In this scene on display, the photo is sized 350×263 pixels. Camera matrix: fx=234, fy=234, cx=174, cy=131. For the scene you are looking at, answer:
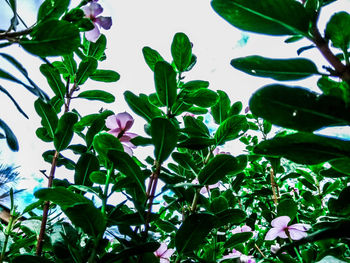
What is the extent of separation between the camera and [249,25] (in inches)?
23.3

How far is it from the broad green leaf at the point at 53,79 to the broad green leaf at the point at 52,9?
0.94 ft

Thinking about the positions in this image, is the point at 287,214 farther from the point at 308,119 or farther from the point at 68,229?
the point at 68,229

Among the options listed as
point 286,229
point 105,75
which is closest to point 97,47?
point 105,75

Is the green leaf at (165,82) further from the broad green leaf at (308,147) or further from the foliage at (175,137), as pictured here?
the broad green leaf at (308,147)

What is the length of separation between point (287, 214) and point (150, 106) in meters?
0.79

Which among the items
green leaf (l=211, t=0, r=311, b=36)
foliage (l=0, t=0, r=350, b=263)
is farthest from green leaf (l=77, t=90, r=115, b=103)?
green leaf (l=211, t=0, r=311, b=36)

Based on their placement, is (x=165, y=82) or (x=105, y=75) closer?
(x=165, y=82)

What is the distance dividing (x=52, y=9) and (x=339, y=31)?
88 cm

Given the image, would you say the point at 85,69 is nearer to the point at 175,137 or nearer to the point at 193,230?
the point at 175,137

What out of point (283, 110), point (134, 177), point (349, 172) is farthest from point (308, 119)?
point (134, 177)

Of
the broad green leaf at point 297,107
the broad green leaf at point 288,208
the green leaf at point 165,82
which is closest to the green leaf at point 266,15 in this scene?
the broad green leaf at point 297,107

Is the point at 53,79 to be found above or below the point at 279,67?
above

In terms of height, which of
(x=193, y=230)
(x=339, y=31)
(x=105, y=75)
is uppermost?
(x=105, y=75)

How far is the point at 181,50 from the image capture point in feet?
3.27
